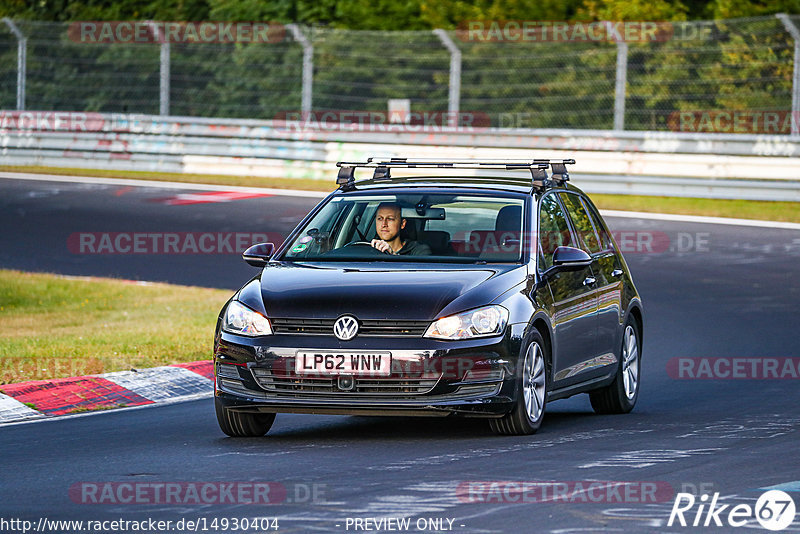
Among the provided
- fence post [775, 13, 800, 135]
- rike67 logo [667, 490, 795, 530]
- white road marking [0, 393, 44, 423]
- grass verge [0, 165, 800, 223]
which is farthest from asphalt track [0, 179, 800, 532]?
fence post [775, 13, 800, 135]

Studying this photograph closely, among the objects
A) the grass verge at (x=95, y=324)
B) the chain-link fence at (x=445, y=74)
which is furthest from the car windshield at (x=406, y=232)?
the chain-link fence at (x=445, y=74)

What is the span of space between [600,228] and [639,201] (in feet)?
46.4

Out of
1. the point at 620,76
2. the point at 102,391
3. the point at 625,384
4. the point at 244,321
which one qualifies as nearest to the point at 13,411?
the point at 102,391

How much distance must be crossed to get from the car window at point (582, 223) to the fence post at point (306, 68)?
17.1 m

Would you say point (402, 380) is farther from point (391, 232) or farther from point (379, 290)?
point (391, 232)

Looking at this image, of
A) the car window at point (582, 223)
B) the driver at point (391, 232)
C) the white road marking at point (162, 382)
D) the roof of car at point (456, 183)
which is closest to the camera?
the driver at point (391, 232)

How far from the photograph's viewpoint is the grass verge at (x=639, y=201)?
23.3 meters

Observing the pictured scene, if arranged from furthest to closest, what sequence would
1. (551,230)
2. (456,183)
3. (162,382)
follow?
(162,382) → (456,183) → (551,230)

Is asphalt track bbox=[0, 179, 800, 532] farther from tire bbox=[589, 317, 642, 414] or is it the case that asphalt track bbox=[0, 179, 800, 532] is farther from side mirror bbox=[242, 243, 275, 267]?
side mirror bbox=[242, 243, 275, 267]

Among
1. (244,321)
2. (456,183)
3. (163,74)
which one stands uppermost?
(163,74)

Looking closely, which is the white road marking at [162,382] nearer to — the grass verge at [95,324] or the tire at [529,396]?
the grass verge at [95,324]

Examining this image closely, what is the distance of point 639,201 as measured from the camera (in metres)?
25.0

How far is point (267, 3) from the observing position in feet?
126

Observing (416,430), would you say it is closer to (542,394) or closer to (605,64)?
(542,394)
